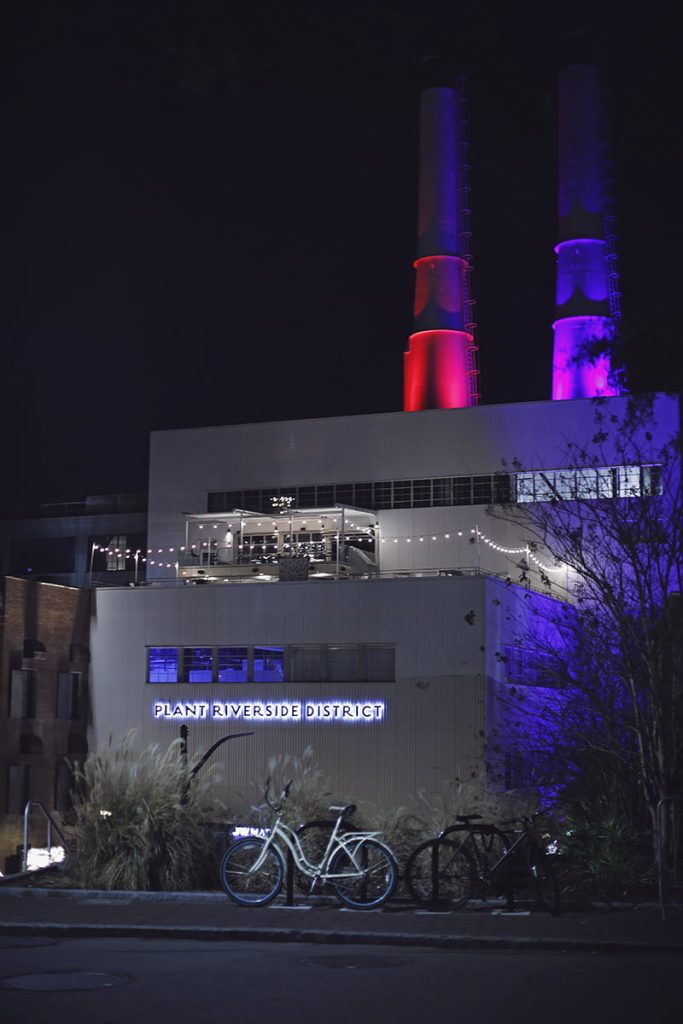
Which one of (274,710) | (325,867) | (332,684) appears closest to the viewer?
(325,867)

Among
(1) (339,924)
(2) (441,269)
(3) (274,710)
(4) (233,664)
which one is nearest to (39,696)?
(4) (233,664)

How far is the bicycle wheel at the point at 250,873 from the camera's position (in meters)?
14.0

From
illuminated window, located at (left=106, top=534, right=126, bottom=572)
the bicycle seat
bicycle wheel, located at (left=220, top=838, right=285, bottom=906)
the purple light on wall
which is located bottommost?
bicycle wheel, located at (left=220, top=838, right=285, bottom=906)

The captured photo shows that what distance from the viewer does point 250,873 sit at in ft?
47.0

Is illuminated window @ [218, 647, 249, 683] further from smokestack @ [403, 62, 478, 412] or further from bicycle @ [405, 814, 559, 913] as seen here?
bicycle @ [405, 814, 559, 913]

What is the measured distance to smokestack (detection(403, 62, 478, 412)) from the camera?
41.8 meters

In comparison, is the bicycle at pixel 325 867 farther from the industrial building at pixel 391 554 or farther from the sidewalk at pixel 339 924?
the industrial building at pixel 391 554

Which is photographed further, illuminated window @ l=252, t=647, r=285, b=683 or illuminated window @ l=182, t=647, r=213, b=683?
illuminated window @ l=182, t=647, r=213, b=683

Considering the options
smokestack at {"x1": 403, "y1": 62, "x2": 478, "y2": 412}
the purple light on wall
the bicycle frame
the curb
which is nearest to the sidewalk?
the curb

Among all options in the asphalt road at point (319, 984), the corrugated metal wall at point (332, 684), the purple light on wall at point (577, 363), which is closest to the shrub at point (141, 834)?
the asphalt road at point (319, 984)

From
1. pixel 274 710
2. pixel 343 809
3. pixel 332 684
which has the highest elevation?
pixel 332 684

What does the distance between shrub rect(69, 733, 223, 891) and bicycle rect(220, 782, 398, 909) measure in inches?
44.9

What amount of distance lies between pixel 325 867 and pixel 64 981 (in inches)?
174

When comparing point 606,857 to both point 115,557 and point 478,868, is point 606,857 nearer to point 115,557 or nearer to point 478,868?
point 478,868
